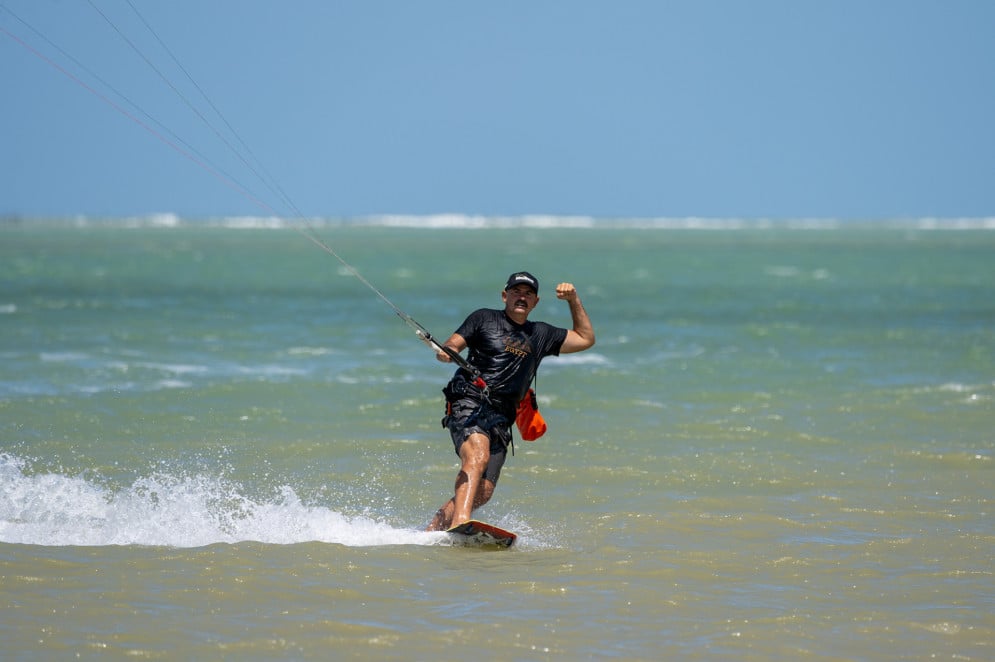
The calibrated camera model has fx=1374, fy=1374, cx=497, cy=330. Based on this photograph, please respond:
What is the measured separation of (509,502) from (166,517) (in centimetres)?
246

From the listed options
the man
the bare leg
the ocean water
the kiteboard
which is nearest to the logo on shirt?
the man

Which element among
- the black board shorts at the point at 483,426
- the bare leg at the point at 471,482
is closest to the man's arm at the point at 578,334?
the black board shorts at the point at 483,426

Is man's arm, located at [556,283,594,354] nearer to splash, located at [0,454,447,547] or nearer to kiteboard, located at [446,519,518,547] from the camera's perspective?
kiteboard, located at [446,519,518,547]

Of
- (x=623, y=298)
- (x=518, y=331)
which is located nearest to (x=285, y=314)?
(x=623, y=298)

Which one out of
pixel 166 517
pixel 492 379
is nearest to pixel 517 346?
pixel 492 379

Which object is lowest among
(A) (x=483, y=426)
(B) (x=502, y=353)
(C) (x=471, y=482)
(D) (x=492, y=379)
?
(C) (x=471, y=482)

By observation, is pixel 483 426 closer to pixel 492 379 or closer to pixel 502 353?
pixel 492 379

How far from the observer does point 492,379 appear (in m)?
8.34

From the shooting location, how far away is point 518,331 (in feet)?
27.7

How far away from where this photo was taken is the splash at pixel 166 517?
838 centimetres

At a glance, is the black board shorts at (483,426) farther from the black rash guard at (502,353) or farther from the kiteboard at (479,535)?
the kiteboard at (479,535)

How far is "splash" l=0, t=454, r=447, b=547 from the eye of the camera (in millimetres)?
8383

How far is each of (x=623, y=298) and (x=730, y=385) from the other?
1975cm

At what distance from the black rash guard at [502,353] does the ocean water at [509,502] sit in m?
0.95
